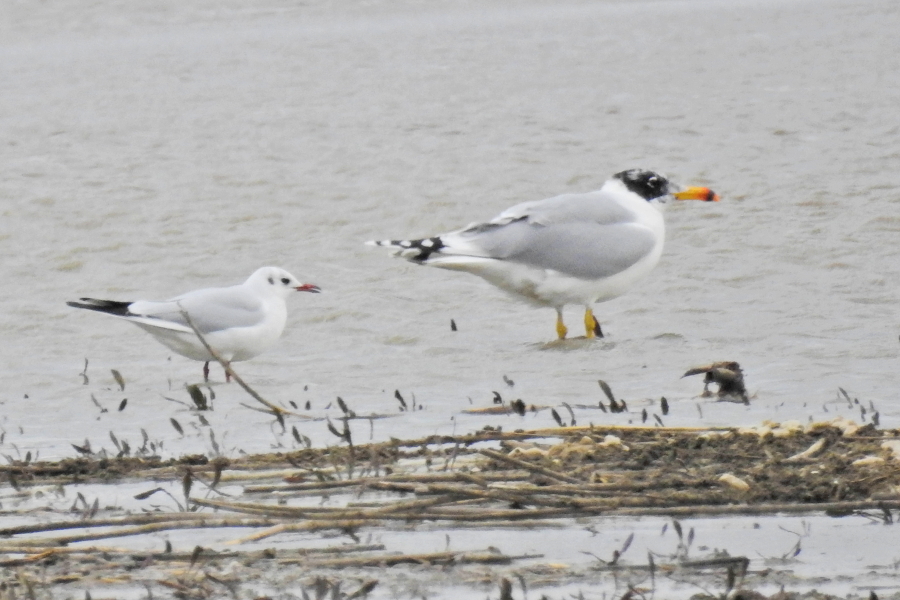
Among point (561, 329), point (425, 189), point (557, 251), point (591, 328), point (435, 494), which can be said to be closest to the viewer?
point (435, 494)

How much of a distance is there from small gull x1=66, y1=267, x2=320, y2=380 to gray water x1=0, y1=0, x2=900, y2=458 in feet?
0.65

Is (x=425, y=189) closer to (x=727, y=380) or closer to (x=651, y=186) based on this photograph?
(x=651, y=186)

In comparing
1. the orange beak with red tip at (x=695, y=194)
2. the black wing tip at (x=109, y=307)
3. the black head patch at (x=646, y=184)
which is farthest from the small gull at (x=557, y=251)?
the black wing tip at (x=109, y=307)

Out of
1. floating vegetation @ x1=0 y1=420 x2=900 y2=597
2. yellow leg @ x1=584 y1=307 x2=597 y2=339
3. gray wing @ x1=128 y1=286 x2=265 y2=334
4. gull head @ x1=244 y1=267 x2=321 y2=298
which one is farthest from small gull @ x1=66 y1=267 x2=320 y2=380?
floating vegetation @ x1=0 y1=420 x2=900 y2=597

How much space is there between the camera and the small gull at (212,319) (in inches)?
296

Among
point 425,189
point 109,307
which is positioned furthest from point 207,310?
point 425,189

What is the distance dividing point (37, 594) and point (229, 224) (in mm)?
7992

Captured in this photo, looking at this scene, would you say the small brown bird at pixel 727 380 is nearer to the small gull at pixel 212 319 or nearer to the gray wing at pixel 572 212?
the small gull at pixel 212 319

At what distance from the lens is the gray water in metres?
6.80

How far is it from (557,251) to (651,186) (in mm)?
1028

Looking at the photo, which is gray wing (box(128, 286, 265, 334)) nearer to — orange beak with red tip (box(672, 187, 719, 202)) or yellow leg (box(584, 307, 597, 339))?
yellow leg (box(584, 307, 597, 339))

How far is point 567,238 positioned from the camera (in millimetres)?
8586

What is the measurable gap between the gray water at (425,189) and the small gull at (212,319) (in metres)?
0.20

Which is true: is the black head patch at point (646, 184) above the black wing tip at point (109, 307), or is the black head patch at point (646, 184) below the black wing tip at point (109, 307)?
above
